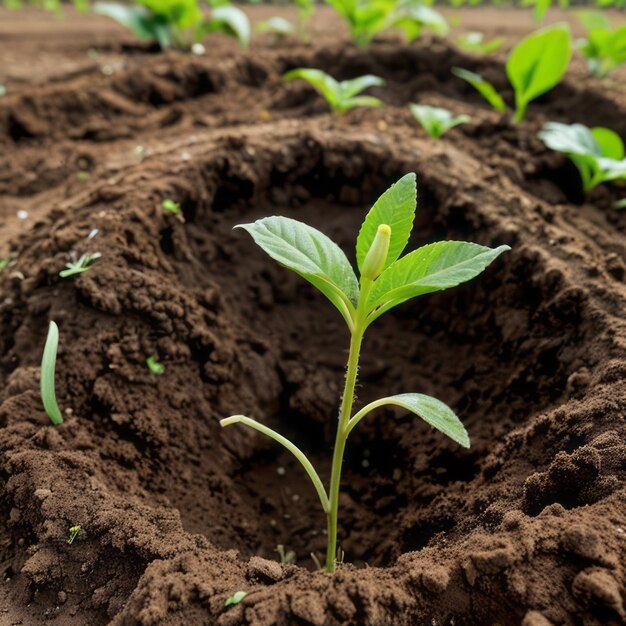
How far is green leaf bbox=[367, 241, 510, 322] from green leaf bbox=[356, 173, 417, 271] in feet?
0.19

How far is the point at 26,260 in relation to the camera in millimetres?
2059

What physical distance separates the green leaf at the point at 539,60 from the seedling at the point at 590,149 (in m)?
0.43

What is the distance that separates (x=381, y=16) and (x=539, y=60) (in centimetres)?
127

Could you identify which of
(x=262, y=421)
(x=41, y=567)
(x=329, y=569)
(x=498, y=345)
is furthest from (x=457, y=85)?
(x=41, y=567)

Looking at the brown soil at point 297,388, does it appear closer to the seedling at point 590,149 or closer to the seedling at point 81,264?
the seedling at point 81,264

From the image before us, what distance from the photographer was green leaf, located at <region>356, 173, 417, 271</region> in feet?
4.14

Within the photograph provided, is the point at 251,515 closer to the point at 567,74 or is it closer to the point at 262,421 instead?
the point at 262,421

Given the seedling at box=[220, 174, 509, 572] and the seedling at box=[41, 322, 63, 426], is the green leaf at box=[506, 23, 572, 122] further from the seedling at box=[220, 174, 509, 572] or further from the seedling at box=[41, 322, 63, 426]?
the seedling at box=[41, 322, 63, 426]

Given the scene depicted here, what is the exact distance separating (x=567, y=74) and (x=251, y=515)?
318 centimetres

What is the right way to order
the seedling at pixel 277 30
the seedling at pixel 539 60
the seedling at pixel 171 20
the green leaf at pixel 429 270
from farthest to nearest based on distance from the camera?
the seedling at pixel 277 30, the seedling at pixel 171 20, the seedling at pixel 539 60, the green leaf at pixel 429 270

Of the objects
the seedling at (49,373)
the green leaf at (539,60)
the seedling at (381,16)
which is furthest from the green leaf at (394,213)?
the seedling at (381,16)

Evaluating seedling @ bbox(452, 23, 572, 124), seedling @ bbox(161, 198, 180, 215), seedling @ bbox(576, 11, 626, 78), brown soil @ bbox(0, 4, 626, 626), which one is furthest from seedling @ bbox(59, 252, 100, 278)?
seedling @ bbox(576, 11, 626, 78)

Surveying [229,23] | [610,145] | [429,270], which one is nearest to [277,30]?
[229,23]

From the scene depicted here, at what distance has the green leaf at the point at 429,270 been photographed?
3.77 feet
